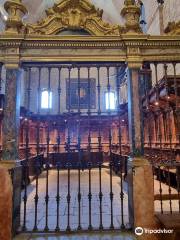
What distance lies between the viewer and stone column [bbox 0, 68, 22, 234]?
3.36 meters

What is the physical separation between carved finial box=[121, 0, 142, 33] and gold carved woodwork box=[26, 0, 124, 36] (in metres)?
0.14

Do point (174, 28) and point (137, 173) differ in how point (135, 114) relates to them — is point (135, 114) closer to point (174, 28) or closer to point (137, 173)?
point (137, 173)

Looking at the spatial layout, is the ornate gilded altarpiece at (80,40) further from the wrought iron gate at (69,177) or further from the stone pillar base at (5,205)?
the stone pillar base at (5,205)

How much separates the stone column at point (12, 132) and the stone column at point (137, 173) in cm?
168

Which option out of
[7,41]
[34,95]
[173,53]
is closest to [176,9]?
[173,53]

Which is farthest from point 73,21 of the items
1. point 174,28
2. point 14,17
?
point 174,28

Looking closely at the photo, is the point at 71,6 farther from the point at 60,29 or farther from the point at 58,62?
the point at 58,62

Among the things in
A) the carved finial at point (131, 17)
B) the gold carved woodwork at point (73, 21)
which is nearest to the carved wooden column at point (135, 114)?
the carved finial at point (131, 17)

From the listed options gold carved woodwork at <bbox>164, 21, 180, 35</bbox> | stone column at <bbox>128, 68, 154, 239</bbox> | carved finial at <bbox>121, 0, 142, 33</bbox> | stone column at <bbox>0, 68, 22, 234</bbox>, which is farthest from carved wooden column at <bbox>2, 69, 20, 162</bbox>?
gold carved woodwork at <bbox>164, 21, 180, 35</bbox>

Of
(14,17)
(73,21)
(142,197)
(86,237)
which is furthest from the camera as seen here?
(73,21)

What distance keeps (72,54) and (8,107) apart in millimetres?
1288

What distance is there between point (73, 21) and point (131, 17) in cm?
93

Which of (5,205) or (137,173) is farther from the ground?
(137,173)

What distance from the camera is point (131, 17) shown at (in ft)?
12.0
